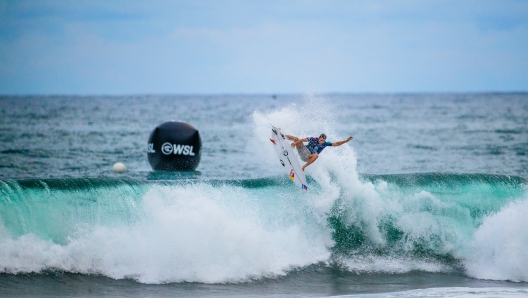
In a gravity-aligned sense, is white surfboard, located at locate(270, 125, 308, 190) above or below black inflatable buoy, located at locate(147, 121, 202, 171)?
below

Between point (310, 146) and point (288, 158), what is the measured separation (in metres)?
0.69

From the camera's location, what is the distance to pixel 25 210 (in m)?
14.3

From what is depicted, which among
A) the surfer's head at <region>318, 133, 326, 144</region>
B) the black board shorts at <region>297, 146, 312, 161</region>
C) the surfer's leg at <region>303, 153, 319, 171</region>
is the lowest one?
the surfer's leg at <region>303, 153, 319, 171</region>

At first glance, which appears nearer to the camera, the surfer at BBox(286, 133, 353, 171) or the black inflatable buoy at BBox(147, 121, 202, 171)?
the surfer at BBox(286, 133, 353, 171)

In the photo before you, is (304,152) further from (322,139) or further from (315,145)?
(322,139)

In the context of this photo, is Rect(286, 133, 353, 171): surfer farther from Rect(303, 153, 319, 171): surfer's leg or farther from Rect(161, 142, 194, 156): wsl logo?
Rect(161, 142, 194, 156): wsl logo

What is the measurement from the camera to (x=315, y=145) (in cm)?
1563

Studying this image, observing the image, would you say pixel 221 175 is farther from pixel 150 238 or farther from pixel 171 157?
pixel 150 238

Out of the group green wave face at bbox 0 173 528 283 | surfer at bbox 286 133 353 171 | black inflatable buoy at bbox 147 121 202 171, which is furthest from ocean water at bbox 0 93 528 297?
black inflatable buoy at bbox 147 121 202 171

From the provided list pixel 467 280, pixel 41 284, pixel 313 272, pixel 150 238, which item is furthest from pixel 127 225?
Answer: pixel 467 280

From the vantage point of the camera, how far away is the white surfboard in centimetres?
1565

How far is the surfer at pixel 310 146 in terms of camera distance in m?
15.4

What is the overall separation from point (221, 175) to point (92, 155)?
8.89m

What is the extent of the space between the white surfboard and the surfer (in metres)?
0.20
